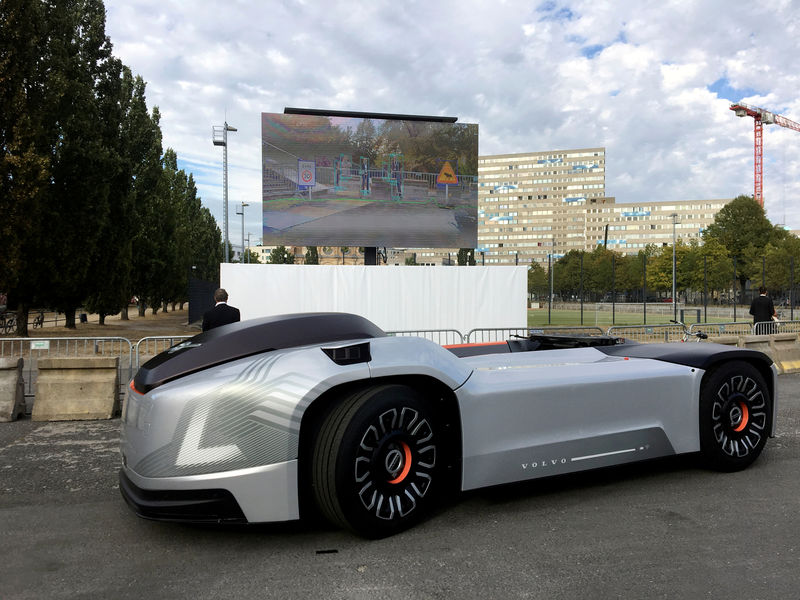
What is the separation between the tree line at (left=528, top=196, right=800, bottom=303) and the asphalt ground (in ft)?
175

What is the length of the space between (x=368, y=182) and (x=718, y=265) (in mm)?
50014

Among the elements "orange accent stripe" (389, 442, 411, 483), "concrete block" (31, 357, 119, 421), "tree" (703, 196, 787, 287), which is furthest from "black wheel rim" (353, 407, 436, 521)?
"tree" (703, 196, 787, 287)

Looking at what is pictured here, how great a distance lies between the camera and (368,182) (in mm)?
19094

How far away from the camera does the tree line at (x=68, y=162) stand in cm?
1658

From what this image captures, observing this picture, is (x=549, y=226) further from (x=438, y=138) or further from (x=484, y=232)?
(x=438, y=138)

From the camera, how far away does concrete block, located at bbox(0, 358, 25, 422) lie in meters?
7.07

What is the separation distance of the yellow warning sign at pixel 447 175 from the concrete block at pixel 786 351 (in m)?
11.2

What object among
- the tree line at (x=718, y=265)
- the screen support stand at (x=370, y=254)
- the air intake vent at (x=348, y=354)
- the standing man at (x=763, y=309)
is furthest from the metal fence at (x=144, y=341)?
the tree line at (x=718, y=265)

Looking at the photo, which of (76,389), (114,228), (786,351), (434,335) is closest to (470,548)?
(76,389)

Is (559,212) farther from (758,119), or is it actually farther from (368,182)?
(368,182)

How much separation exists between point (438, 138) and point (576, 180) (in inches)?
6087

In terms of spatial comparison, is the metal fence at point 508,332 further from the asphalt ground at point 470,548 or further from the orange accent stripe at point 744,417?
the asphalt ground at point 470,548

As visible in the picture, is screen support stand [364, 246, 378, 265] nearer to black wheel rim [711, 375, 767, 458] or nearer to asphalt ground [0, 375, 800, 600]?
asphalt ground [0, 375, 800, 600]

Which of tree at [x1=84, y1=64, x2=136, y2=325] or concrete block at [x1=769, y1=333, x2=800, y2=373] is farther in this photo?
tree at [x1=84, y1=64, x2=136, y2=325]
